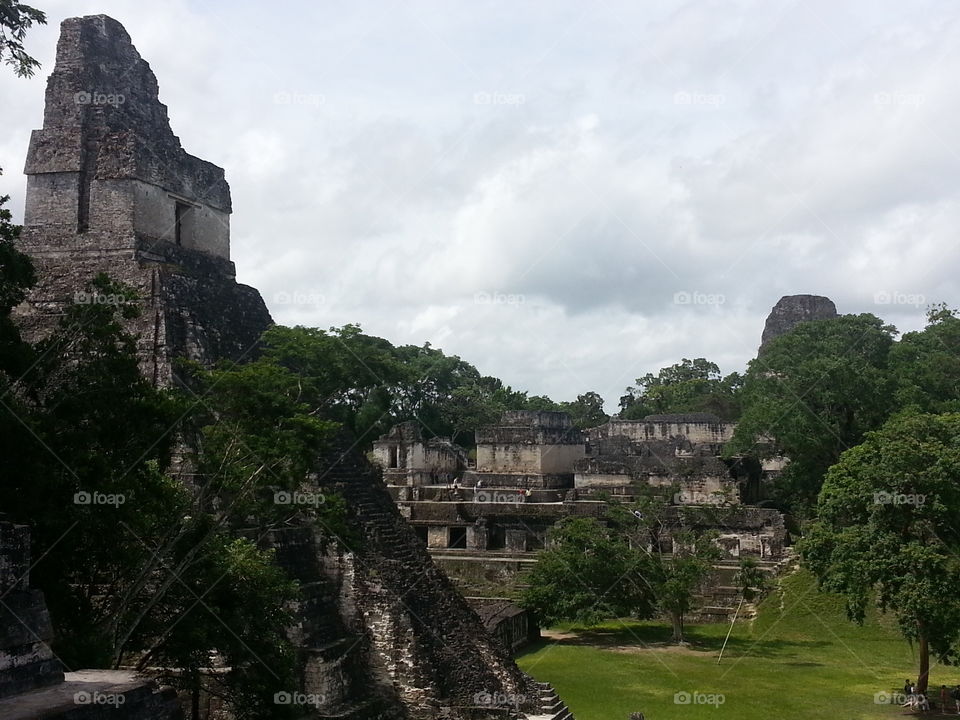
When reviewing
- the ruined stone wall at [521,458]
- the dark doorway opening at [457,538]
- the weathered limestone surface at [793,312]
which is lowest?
the dark doorway opening at [457,538]

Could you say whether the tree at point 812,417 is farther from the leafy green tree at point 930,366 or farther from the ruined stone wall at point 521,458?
the ruined stone wall at point 521,458

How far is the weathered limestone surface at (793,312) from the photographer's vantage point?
64312 mm

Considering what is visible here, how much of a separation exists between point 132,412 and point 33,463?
138 cm

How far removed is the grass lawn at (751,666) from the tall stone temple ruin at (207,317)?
3.38 m

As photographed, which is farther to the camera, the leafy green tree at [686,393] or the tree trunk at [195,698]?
the leafy green tree at [686,393]

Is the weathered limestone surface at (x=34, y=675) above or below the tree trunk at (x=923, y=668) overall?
above

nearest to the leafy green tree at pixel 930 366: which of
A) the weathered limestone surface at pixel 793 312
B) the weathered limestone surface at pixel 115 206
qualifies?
the weathered limestone surface at pixel 793 312

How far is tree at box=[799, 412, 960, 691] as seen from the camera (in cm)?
1648

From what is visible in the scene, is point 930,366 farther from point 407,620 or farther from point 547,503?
point 407,620

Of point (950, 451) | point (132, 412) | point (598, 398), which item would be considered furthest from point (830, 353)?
point (598, 398)

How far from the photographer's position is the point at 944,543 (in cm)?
1761

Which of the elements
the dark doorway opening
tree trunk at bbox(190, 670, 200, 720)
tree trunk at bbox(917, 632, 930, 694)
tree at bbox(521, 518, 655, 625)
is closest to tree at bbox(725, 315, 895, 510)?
tree at bbox(521, 518, 655, 625)

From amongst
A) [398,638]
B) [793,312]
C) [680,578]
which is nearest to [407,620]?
[398,638]

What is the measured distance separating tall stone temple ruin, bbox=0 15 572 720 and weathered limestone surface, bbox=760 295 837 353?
174 feet
